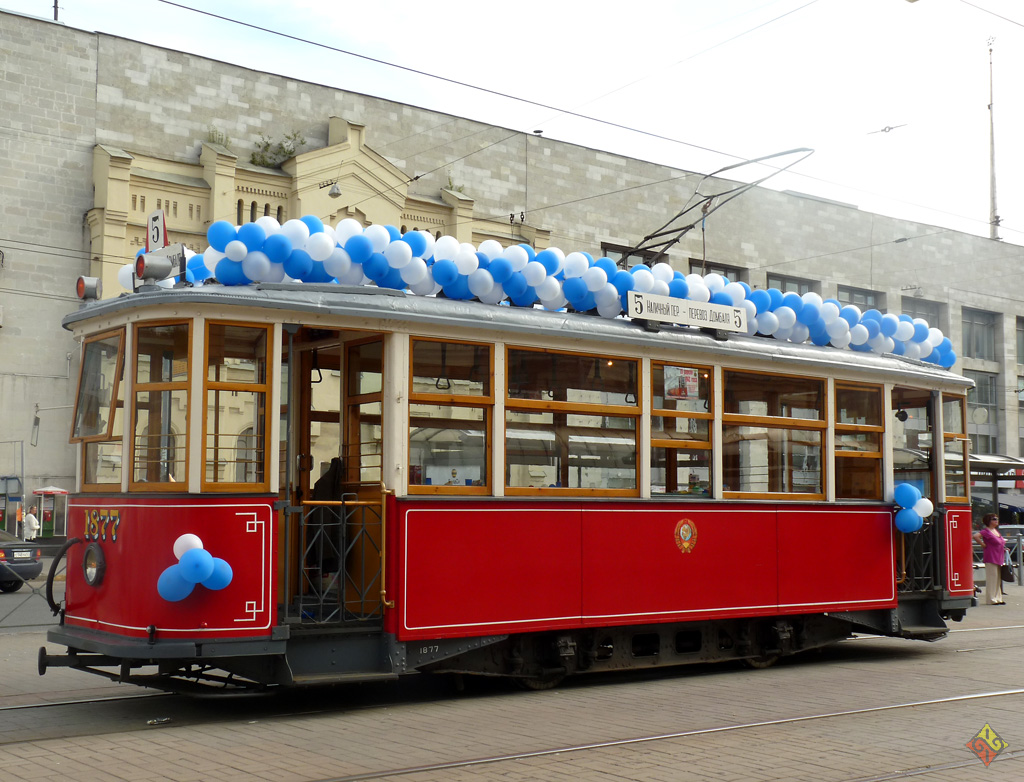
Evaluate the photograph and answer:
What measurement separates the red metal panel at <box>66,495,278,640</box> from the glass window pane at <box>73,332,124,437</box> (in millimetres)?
759

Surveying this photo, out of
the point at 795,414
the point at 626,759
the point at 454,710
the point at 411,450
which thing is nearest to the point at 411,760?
the point at 626,759

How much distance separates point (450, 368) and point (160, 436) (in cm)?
212

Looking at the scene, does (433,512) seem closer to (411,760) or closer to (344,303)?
(344,303)

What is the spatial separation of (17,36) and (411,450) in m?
23.4

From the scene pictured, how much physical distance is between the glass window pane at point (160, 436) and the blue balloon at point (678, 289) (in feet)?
14.3

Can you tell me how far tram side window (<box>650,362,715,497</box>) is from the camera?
386 inches

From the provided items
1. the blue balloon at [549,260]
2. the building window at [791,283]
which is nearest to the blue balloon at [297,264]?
the blue balloon at [549,260]

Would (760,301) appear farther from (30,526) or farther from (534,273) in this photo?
(30,526)

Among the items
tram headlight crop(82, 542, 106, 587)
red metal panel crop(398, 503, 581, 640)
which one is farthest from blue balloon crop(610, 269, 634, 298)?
tram headlight crop(82, 542, 106, 587)

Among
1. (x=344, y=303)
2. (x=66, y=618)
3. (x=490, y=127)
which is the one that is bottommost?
(x=66, y=618)

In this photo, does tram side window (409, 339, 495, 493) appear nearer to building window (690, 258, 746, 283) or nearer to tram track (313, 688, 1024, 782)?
tram track (313, 688, 1024, 782)

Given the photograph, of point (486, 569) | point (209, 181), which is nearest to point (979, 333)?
point (209, 181)

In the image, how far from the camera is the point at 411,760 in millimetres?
6602

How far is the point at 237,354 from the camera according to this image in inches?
322
